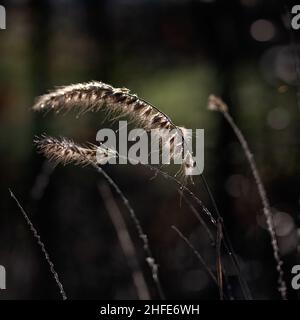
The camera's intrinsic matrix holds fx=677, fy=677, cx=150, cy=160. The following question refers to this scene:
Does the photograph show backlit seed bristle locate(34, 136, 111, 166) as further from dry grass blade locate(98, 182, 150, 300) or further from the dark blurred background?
the dark blurred background

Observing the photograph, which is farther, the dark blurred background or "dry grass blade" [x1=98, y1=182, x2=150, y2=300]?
the dark blurred background

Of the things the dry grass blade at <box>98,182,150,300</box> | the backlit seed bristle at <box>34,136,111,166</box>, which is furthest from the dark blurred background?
the backlit seed bristle at <box>34,136,111,166</box>

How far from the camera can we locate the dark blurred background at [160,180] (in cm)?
623

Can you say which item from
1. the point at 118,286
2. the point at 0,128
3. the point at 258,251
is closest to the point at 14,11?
the point at 0,128

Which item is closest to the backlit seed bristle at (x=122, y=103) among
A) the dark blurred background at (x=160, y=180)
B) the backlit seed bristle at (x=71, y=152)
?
the backlit seed bristle at (x=71, y=152)

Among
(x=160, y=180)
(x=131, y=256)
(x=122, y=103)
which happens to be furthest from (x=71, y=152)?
(x=160, y=180)

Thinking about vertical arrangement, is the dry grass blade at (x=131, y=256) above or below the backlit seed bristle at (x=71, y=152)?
below

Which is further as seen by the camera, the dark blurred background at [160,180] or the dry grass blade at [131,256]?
the dark blurred background at [160,180]

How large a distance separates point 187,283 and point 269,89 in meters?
2.80

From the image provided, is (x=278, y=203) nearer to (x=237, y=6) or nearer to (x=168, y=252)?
(x=168, y=252)

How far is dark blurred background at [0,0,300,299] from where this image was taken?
623cm

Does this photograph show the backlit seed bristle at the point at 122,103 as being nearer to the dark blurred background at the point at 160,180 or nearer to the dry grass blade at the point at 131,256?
the dry grass blade at the point at 131,256

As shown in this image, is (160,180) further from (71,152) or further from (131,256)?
(71,152)

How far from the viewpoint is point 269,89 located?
8203mm
